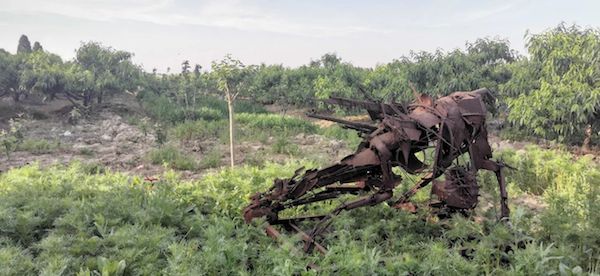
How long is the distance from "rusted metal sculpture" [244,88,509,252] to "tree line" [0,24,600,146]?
29 centimetres

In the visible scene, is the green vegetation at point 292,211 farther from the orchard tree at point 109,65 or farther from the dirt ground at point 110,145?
the orchard tree at point 109,65

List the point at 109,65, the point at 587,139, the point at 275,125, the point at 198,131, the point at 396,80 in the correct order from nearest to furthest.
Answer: the point at 587,139 < the point at 198,131 < the point at 275,125 < the point at 396,80 < the point at 109,65

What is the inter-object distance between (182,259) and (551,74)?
10748mm

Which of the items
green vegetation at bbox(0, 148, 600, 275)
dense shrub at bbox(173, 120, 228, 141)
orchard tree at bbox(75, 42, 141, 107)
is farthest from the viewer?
orchard tree at bbox(75, 42, 141, 107)

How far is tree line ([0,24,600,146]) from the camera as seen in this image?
33.0 feet

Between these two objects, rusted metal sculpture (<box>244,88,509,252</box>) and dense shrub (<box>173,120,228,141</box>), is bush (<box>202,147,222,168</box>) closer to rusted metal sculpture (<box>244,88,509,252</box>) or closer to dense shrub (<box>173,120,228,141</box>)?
dense shrub (<box>173,120,228,141</box>)

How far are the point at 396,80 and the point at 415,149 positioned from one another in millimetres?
13746

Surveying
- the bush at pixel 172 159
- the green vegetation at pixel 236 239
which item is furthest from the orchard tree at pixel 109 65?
the green vegetation at pixel 236 239

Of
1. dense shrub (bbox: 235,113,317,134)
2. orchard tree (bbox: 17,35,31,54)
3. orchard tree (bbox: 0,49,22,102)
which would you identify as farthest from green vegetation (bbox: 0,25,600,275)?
orchard tree (bbox: 17,35,31,54)

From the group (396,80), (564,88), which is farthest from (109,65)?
(564,88)

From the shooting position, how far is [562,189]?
566 cm

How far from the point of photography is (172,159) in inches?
369

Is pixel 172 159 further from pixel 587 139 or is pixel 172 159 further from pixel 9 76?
pixel 9 76

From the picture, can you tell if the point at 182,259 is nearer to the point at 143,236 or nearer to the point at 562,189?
the point at 143,236
